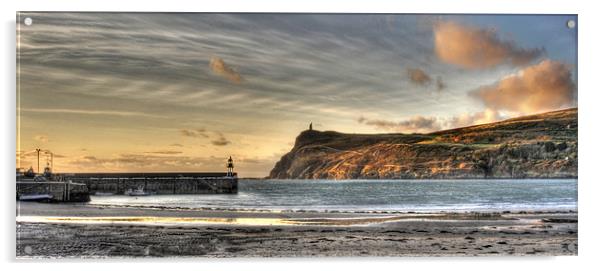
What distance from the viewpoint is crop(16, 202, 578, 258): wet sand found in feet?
23.4

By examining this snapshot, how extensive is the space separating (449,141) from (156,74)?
2983 millimetres

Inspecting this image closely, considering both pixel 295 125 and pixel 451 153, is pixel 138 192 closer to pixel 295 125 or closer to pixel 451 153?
pixel 295 125

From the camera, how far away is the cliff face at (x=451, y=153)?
7.34 m

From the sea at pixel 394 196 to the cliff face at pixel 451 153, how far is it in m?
0.09

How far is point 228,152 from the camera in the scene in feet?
24.1

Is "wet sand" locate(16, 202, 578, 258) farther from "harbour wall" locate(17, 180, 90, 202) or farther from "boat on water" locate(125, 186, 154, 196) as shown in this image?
"boat on water" locate(125, 186, 154, 196)

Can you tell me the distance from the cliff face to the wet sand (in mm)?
436

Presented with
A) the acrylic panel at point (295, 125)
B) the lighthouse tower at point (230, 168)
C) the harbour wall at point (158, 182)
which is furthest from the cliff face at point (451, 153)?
the harbour wall at point (158, 182)

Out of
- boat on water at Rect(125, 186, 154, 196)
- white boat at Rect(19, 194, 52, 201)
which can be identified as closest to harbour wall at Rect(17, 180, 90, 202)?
white boat at Rect(19, 194, 52, 201)

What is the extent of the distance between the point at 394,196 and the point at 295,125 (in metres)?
1.22

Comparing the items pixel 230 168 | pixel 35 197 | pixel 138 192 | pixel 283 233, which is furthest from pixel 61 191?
pixel 283 233

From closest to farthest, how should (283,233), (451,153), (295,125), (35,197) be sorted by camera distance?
(35,197), (283,233), (295,125), (451,153)

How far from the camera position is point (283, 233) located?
23.6 feet

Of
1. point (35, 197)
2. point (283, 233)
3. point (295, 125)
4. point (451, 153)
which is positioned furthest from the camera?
point (451, 153)
